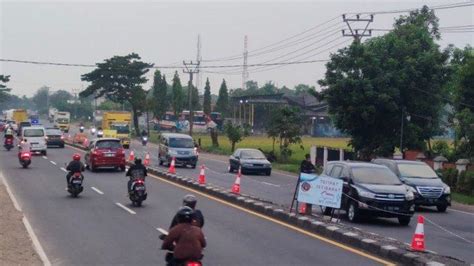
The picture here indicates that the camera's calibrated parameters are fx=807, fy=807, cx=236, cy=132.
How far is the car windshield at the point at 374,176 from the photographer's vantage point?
21.9 m

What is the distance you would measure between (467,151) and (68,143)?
4165 cm

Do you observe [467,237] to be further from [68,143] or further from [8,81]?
[8,81]

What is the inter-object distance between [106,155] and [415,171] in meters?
17.0

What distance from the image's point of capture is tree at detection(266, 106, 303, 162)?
182ft

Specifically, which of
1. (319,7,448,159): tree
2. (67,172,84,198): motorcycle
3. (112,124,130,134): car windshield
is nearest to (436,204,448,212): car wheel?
(67,172,84,198): motorcycle

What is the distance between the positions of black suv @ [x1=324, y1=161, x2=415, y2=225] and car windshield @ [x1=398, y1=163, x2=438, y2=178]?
505 centimetres

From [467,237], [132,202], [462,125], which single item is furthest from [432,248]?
[462,125]

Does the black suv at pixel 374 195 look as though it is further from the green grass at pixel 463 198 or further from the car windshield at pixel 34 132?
the car windshield at pixel 34 132

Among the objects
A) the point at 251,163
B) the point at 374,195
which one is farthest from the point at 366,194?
the point at 251,163

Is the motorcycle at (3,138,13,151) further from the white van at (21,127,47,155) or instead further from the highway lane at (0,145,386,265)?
the highway lane at (0,145,386,265)

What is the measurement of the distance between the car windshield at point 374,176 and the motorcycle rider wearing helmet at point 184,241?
12833 millimetres

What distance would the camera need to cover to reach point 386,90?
42750 millimetres

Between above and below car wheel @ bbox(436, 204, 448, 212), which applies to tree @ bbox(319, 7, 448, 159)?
above

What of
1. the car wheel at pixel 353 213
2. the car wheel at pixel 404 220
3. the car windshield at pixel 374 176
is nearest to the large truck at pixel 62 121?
the car windshield at pixel 374 176
